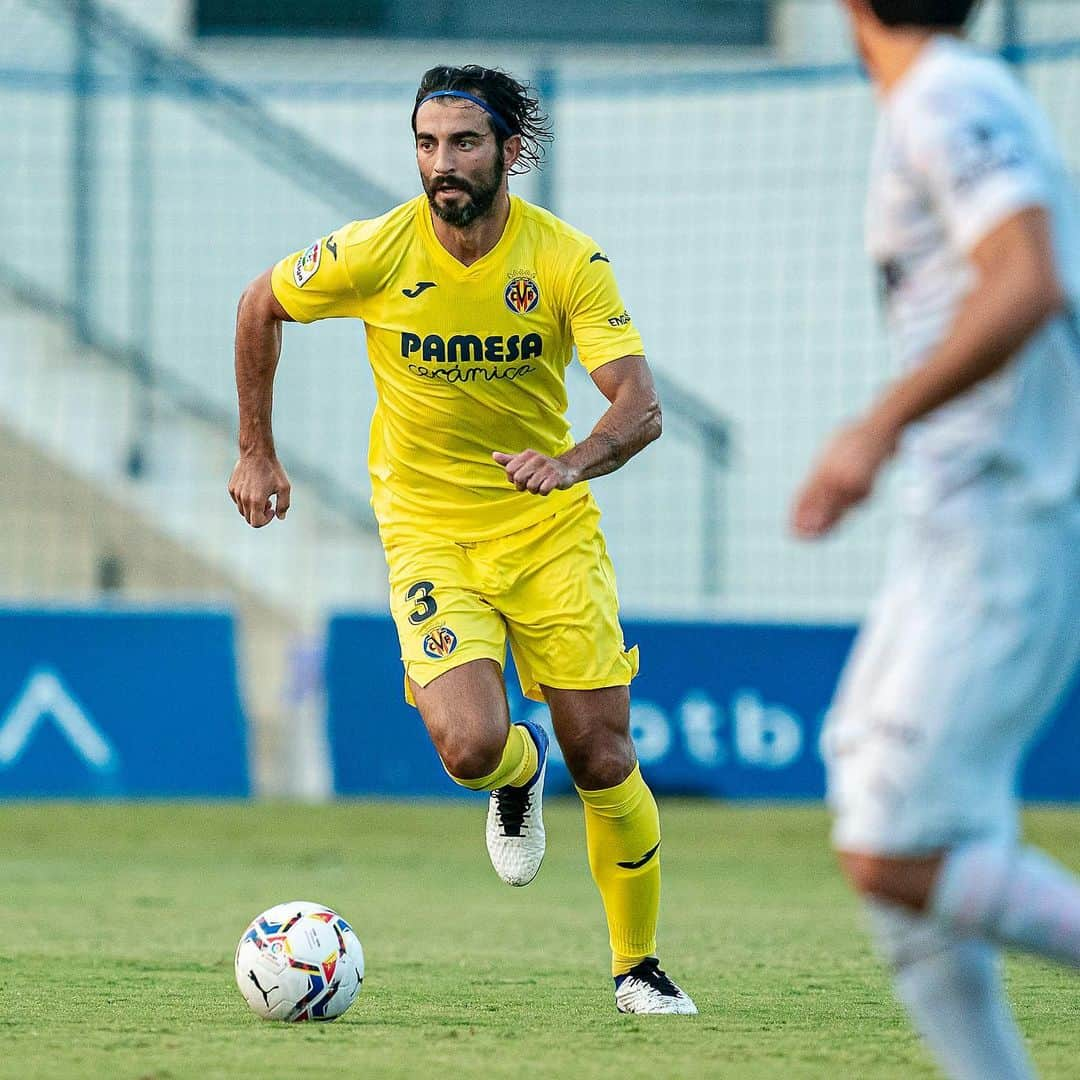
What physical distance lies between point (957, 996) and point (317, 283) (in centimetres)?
311

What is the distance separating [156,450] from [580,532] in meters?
9.13

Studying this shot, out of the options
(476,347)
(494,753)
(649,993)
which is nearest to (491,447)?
(476,347)

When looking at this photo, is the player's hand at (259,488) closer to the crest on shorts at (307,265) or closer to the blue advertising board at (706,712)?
the crest on shorts at (307,265)

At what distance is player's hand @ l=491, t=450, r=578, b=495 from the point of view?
4.78 m

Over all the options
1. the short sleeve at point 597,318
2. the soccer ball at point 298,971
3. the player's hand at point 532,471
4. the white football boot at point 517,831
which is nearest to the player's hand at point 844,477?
the player's hand at point 532,471

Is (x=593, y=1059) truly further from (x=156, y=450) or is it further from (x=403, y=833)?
(x=156, y=450)

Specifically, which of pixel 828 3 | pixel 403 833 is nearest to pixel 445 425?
pixel 403 833

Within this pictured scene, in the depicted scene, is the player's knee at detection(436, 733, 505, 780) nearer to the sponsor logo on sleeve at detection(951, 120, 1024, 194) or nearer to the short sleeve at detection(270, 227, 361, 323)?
the short sleeve at detection(270, 227, 361, 323)

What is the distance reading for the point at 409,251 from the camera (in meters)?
5.68

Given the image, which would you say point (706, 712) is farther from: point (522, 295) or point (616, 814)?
point (522, 295)

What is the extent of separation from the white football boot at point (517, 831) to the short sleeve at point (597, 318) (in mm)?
1163

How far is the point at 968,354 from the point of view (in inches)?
118

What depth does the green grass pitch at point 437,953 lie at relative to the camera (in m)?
4.40

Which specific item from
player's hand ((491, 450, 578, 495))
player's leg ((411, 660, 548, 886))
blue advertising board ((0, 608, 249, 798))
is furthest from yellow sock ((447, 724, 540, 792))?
blue advertising board ((0, 608, 249, 798))
